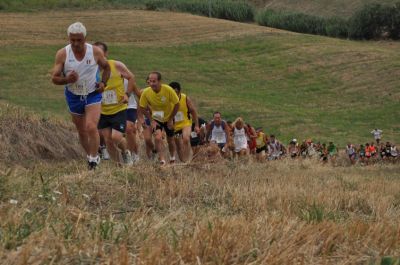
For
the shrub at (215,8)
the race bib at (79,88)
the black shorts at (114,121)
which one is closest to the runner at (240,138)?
the black shorts at (114,121)

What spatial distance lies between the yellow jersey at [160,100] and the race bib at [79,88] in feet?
12.5

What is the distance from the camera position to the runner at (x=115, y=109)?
44.4 ft

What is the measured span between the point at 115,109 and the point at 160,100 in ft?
4.31

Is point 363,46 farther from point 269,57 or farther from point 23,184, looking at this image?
point 23,184

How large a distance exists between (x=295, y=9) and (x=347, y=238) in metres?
81.2

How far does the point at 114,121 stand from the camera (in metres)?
13.7

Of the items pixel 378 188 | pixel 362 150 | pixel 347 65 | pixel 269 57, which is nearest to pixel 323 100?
pixel 347 65

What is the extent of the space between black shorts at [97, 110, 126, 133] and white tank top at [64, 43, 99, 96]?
2713 millimetres

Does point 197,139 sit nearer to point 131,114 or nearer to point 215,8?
point 131,114

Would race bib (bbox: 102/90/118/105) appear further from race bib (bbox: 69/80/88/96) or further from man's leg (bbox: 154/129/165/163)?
race bib (bbox: 69/80/88/96)

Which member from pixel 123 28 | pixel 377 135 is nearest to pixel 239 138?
pixel 377 135

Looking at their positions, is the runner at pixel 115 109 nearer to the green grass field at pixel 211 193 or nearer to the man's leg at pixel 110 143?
the man's leg at pixel 110 143

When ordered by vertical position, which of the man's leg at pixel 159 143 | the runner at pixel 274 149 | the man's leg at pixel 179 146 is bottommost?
the runner at pixel 274 149

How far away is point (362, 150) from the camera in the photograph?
1281 inches
